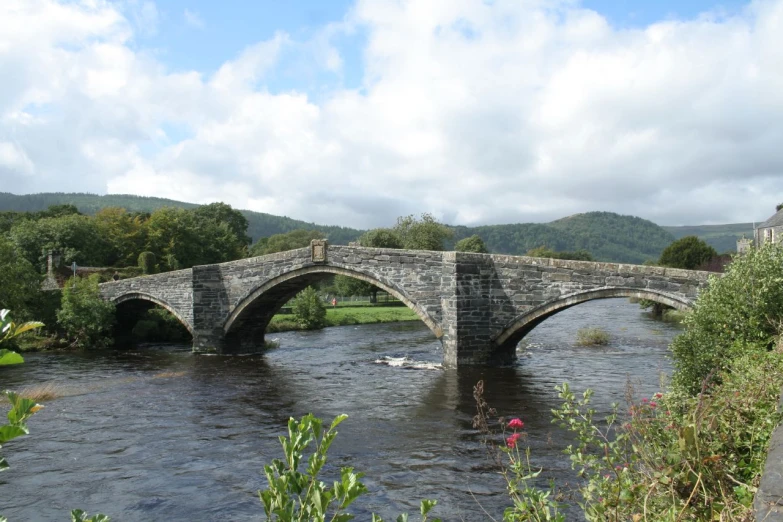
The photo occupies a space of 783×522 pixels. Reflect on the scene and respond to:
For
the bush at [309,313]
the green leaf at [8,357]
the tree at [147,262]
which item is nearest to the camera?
the green leaf at [8,357]

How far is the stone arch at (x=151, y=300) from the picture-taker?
2666cm

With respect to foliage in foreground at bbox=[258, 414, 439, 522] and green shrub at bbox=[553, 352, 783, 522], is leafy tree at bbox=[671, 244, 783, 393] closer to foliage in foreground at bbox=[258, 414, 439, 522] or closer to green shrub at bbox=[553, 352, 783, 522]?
green shrub at bbox=[553, 352, 783, 522]

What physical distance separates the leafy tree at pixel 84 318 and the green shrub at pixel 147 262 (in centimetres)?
1313

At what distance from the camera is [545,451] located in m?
10.6

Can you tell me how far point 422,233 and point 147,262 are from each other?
99.7 ft

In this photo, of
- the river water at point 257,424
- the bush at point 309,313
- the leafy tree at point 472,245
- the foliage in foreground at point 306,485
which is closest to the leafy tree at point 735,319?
the river water at point 257,424

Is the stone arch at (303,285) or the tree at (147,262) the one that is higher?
the tree at (147,262)

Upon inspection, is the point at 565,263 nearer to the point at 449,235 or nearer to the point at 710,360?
the point at 710,360

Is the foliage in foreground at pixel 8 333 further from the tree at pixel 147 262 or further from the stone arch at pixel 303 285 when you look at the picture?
the tree at pixel 147 262

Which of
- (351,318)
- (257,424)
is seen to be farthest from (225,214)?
(257,424)

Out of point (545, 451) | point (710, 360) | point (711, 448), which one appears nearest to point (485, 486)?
point (545, 451)

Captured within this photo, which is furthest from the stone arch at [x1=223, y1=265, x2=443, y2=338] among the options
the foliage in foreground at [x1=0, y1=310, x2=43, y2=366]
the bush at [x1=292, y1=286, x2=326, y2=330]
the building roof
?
the building roof

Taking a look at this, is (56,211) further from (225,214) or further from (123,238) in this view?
(123,238)

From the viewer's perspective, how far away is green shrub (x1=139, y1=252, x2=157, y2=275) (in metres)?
42.4
